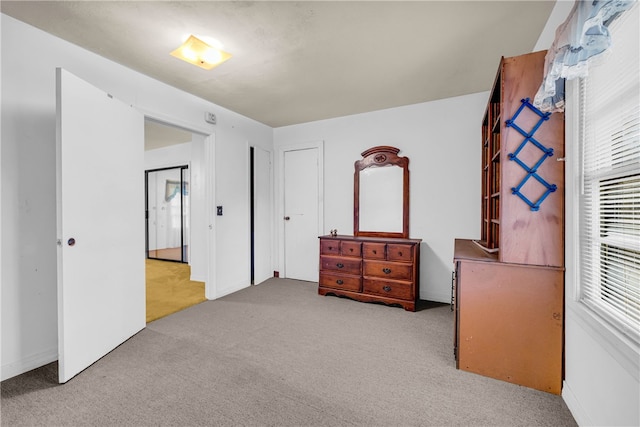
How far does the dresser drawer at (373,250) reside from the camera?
3.12m

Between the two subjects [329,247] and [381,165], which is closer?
[329,247]

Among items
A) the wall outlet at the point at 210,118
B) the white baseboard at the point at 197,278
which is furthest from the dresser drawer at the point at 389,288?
the wall outlet at the point at 210,118

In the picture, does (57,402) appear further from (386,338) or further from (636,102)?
(636,102)

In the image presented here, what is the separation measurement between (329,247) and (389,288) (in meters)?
0.88

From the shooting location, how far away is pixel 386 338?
236 cm

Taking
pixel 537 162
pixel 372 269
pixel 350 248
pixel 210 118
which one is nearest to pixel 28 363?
pixel 210 118

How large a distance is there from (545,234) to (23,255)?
3505 mm

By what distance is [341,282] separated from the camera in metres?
3.36

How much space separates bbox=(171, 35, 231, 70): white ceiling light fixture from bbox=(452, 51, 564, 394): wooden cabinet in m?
2.09

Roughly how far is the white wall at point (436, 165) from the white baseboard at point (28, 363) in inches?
125

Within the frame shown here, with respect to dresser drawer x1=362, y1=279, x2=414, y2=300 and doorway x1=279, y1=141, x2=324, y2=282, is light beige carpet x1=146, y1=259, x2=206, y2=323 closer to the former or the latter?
doorway x1=279, y1=141, x2=324, y2=282

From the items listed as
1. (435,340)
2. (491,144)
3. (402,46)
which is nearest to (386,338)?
(435,340)

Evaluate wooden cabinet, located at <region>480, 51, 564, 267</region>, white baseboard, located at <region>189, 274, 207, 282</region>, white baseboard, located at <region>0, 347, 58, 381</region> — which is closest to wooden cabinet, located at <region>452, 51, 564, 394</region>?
wooden cabinet, located at <region>480, 51, 564, 267</region>

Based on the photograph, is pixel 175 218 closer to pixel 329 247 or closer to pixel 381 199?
pixel 329 247
